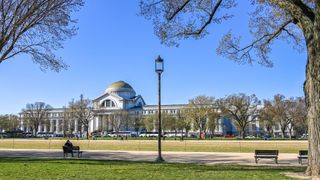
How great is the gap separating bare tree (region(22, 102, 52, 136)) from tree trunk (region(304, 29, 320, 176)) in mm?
148569

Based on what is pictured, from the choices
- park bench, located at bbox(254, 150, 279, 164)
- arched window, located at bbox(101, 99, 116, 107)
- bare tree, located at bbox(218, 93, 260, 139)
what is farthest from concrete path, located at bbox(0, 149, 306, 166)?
arched window, located at bbox(101, 99, 116, 107)

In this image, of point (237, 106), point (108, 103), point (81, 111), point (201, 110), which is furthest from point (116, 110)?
point (237, 106)

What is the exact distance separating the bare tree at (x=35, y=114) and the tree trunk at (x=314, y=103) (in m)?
149

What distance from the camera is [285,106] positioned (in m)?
112

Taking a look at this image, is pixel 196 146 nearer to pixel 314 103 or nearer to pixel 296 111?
pixel 314 103

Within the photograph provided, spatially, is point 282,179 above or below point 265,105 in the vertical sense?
below

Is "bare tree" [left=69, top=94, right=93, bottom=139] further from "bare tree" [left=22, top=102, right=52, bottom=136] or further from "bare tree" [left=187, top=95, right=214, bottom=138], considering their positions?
"bare tree" [left=187, top=95, right=214, bottom=138]

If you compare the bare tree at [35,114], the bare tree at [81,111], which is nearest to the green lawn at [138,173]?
the bare tree at [81,111]

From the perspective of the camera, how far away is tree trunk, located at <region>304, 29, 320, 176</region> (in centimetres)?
1532

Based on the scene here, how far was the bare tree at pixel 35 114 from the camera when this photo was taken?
15438 centimetres

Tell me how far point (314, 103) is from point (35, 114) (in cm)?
15213

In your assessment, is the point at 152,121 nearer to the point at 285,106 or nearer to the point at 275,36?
the point at 285,106

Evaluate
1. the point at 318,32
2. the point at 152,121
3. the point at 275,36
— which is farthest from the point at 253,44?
the point at 152,121

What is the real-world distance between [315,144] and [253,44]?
7.98 m
